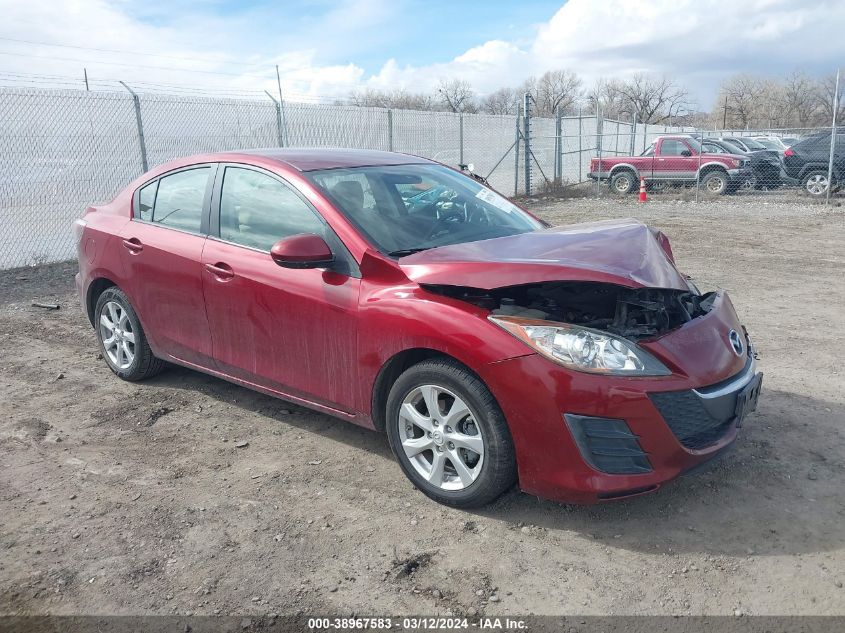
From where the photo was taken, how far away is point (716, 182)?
18.6 meters

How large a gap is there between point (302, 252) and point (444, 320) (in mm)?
804

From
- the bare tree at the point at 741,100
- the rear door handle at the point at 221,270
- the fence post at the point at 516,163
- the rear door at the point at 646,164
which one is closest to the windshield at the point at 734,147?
the rear door at the point at 646,164

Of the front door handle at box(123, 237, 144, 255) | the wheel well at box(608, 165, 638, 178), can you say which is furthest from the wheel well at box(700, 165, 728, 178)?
the front door handle at box(123, 237, 144, 255)

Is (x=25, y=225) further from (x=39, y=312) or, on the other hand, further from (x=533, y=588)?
(x=533, y=588)

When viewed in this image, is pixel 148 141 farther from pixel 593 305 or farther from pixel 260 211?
pixel 593 305

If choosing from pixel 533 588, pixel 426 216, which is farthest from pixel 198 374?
pixel 533 588

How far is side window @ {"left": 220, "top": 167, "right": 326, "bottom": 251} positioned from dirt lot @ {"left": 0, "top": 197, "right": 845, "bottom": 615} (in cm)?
116

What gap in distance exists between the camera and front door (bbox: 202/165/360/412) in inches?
141

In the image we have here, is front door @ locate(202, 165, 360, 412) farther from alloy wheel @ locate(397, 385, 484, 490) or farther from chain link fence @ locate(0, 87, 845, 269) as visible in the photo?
chain link fence @ locate(0, 87, 845, 269)

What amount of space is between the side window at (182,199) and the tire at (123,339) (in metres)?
0.67

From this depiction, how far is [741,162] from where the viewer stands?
18359 millimetres

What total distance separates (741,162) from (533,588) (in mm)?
Result: 18133

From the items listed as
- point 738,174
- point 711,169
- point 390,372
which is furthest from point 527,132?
point 390,372

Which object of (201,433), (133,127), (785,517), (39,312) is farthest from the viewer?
(133,127)
